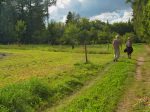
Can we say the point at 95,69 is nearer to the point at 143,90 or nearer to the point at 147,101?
the point at 143,90

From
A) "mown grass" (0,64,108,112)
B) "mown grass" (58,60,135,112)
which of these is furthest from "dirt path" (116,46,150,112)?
"mown grass" (0,64,108,112)

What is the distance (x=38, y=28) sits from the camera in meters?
124

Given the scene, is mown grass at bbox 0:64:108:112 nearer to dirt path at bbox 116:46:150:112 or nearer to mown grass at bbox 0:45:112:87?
dirt path at bbox 116:46:150:112

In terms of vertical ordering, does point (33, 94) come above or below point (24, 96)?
below

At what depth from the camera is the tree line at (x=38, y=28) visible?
105188 millimetres

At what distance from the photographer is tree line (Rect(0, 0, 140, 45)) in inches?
4141

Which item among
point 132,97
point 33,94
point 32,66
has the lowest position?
point 32,66

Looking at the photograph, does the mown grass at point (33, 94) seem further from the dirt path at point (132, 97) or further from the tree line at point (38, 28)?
the tree line at point (38, 28)

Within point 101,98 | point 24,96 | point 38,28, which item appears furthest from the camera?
point 38,28

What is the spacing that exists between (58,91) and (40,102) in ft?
8.34

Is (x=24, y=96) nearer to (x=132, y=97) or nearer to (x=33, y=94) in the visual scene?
(x=33, y=94)

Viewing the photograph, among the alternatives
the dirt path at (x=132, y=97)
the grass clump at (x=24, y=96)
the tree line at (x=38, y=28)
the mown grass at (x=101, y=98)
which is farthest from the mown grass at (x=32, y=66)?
the tree line at (x=38, y=28)

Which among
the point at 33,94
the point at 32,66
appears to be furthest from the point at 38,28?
the point at 33,94

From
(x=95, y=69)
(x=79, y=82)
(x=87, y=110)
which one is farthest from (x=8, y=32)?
(x=87, y=110)
